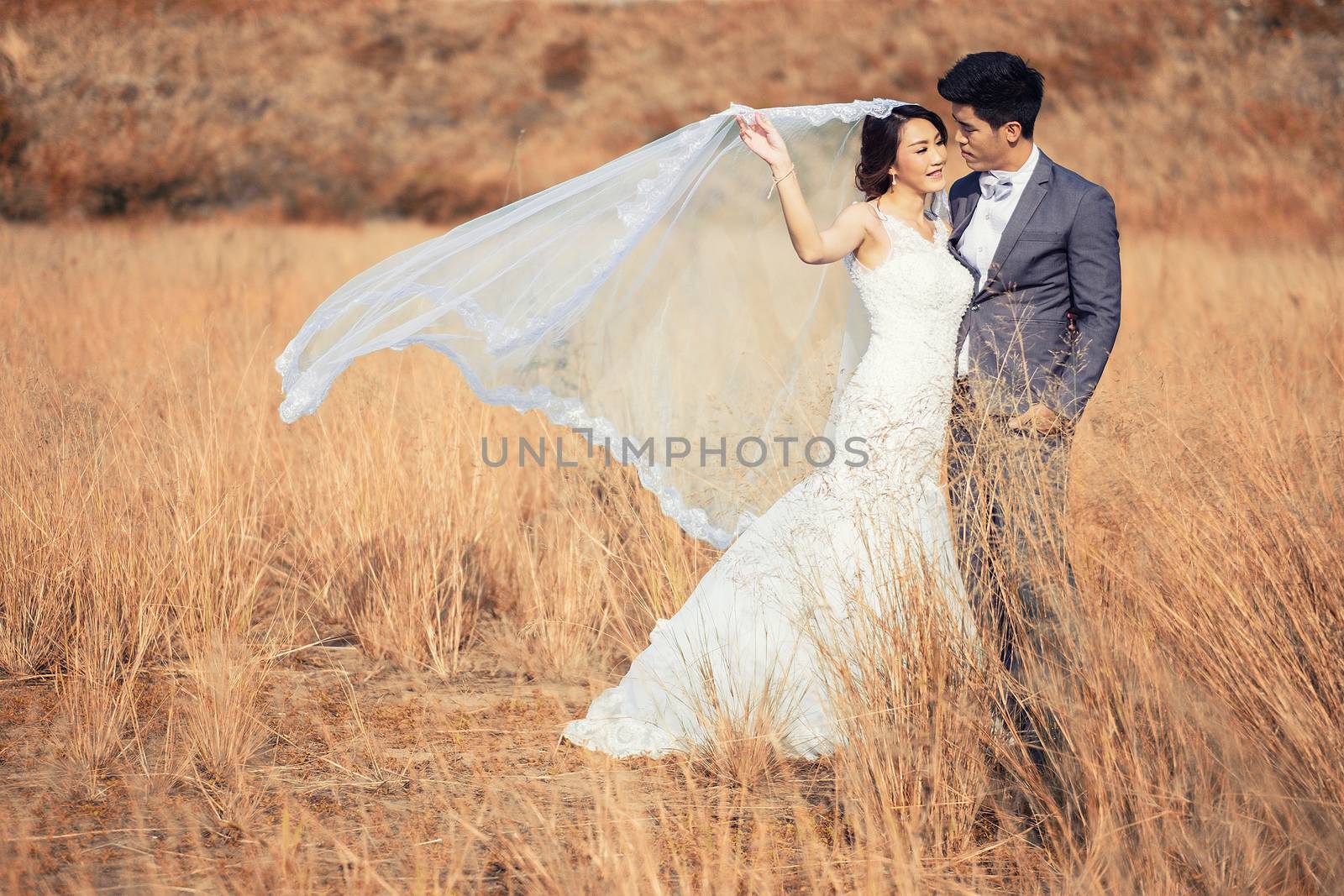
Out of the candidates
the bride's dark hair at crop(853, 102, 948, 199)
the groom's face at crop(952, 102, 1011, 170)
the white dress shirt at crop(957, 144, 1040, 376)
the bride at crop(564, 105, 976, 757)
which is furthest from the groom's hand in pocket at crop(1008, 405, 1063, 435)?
the bride's dark hair at crop(853, 102, 948, 199)

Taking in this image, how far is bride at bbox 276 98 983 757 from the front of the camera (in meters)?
3.44

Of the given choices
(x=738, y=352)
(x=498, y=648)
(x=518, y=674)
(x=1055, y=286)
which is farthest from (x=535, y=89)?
(x=1055, y=286)

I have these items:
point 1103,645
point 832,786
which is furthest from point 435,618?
point 1103,645

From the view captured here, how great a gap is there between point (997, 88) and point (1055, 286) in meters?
0.63

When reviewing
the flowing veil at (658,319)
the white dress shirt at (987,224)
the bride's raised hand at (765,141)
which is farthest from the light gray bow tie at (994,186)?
the bride's raised hand at (765,141)

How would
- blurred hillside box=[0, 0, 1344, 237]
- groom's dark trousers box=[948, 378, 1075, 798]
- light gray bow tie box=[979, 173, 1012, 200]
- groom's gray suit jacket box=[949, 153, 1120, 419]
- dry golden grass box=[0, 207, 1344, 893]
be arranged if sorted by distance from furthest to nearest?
blurred hillside box=[0, 0, 1344, 237]
light gray bow tie box=[979, 173, 1012, 200]
groom's gray suit jacket box=[949, 153, 1120, 419]
groom's dark trousers box=[948, 378, 1075, 798]
dry golden grass box=[0, 207, 1344, 893]

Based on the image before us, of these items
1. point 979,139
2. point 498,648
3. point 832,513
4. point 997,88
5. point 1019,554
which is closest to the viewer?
point 1019,554

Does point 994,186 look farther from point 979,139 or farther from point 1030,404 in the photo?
point 1030,404

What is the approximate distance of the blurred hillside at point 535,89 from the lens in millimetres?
21453

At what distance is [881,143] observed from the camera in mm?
3727

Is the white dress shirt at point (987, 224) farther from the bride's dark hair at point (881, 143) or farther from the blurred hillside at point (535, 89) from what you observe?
the blurred hillside at point (535, 89)

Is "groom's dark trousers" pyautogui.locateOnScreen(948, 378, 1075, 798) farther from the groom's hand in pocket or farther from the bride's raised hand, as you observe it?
the bride's raised hand

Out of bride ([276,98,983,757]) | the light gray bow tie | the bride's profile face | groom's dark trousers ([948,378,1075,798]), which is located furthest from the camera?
the bride's profile face

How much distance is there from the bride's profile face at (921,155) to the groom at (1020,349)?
0.36 ft
